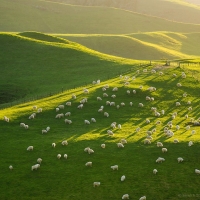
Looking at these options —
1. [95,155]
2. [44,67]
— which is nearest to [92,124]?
[95,155]

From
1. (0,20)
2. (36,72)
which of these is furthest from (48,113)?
(0,20)

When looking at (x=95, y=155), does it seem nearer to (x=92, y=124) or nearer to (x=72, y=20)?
(x=92, y=124)

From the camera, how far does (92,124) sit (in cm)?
4094

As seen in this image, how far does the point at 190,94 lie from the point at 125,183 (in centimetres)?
2844

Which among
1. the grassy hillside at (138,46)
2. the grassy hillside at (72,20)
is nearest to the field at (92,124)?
the grassy hillside at (138,46)

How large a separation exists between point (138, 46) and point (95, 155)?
3458 inches

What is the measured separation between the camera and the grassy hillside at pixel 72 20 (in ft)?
511

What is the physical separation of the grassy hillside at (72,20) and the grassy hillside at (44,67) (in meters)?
67.6

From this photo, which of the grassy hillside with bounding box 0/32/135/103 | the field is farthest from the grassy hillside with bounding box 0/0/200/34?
the grassy hillside with bounding box 0/32/135/103

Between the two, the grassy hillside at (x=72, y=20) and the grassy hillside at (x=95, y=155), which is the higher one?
the grassy hillside at (x=95, y=155)

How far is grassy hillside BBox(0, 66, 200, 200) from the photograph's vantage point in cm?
2839

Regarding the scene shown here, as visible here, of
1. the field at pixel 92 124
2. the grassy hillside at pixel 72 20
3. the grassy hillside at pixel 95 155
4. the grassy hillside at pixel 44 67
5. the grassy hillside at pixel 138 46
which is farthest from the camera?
the grassy hillside at pixel 72 20

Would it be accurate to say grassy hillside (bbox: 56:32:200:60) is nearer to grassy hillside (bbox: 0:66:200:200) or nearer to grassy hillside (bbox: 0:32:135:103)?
grassy hillside (bbox: 0:32:135:103)

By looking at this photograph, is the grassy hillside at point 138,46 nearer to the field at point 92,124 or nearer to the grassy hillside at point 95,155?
the field at point 92,124
